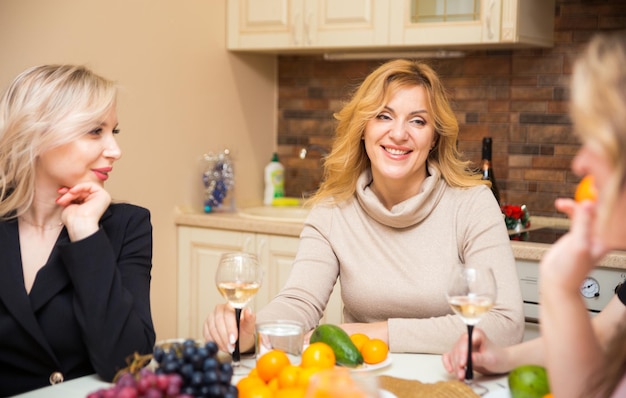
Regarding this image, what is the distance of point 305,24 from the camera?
3.68 meters

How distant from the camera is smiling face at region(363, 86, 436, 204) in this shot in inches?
86.3

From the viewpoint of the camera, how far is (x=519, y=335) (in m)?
1.91

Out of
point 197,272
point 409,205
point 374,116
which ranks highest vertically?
point 374,116

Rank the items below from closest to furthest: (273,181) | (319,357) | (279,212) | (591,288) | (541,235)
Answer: (319,357)
(591,288)
(541,235)
(279,212)
(273,181)

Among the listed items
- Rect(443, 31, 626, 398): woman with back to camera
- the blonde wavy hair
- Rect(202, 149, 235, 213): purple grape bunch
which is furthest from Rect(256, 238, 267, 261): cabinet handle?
Rect(443, 31, 626, 398): woman with back to camera

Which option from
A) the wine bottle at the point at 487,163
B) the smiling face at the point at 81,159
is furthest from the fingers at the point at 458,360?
the wine bottle at the point at 487,163

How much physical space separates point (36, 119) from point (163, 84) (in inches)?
69.3

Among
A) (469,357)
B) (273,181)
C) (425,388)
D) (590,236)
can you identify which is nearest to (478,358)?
(469,357)

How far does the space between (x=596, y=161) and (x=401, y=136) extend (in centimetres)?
114

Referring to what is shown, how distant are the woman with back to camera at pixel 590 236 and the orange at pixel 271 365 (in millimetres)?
438

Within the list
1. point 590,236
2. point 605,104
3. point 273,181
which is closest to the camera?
point 605,104

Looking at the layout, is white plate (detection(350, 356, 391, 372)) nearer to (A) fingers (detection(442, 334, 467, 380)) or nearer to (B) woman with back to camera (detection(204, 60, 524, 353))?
(A) fingers (detection(442, 334, 467, 380))

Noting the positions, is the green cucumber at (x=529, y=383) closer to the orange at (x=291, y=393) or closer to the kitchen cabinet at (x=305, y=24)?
the orange at (x=291, y=393)

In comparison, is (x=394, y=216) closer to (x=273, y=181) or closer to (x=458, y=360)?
(x=458, y=360)
